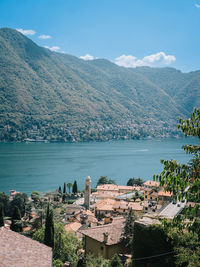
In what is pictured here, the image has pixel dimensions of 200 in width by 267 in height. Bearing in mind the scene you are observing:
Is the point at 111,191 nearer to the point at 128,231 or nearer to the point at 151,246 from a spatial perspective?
the point at 128,231

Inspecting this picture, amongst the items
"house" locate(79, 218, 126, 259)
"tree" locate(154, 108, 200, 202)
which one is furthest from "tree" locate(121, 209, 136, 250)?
"tree" locate(154, 108, 200, 202)

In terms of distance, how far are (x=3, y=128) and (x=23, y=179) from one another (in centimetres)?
13458

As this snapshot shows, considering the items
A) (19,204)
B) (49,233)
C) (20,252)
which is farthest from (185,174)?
(19,204)

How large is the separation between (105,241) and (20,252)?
28.1 ft

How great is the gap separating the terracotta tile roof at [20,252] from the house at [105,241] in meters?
7.27

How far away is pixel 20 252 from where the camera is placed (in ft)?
25.5

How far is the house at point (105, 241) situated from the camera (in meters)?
15.4

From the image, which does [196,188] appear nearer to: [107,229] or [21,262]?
[21,262]

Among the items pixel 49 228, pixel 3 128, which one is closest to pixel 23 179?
pixel 49 228

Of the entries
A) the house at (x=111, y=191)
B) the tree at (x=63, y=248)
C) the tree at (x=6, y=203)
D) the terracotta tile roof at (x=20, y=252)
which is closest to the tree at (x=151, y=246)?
the terracotta tile roof at (x=20, y=252)

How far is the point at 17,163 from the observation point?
94.3 meters

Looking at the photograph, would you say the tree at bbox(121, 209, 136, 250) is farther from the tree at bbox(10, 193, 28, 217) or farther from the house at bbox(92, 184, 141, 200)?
the house at bbox(92, 184, 141, 200)

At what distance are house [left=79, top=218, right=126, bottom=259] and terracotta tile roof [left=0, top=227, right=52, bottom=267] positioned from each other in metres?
7.27

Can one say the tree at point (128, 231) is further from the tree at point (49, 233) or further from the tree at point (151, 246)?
the tree at point (49, 233)
